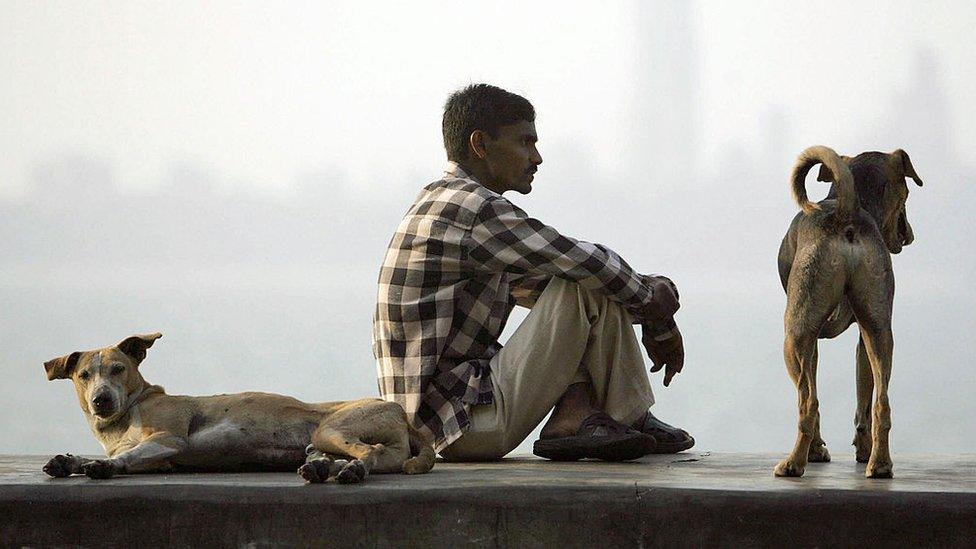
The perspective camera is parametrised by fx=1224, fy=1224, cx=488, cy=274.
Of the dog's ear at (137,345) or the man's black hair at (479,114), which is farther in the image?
the man's black hair at (479,114)

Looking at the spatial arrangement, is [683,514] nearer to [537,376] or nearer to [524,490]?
[524,490]

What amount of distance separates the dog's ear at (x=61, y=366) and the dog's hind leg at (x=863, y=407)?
246 cm

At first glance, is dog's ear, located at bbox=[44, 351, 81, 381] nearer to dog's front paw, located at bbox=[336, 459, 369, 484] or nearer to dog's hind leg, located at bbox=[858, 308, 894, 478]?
dog's front paw, located at bbox=[336, 459, 369, 484]

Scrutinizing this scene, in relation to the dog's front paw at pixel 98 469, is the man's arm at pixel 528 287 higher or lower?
higher

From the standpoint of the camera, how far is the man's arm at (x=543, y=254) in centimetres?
403

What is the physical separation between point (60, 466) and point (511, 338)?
1.52 meters

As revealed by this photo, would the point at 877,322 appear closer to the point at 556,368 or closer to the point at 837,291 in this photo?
the point at 837,291

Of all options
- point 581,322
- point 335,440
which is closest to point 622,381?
point 581,322

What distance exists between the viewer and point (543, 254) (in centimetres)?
402

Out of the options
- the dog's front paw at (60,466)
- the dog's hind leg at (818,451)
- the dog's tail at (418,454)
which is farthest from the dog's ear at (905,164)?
the dog's front paw at (60,466)

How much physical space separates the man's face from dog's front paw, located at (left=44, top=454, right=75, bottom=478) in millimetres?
1824

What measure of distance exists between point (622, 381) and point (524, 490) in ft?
4.26

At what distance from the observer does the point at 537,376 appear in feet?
13.4

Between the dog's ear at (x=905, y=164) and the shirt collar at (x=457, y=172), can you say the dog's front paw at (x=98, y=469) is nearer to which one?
the shirt collar at (x=457, y=172)
